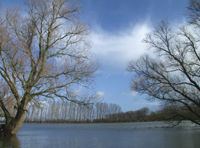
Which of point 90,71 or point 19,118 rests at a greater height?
point 90,71

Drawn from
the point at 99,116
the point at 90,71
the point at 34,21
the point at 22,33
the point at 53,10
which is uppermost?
the point at 53,10

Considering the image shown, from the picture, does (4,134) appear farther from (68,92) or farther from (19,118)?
(68,92)

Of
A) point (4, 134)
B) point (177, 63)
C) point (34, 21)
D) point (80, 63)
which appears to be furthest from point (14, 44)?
point (177, 63)

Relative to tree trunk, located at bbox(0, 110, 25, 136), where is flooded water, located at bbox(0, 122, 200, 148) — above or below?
below

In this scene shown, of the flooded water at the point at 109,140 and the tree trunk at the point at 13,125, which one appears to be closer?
the flooded water at the point at 109,140

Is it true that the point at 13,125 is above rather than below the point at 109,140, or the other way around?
above

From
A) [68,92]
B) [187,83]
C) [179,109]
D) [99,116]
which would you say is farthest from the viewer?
[99,116]

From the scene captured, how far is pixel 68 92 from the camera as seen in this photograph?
44.4 ft

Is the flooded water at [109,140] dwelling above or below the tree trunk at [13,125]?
below

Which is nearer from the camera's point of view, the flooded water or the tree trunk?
the flooded water

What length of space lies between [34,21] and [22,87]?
5.64 m

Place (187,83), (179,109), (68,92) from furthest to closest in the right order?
(179,109)
(187,83)
(68,92)

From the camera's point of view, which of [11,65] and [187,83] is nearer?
[11,65]

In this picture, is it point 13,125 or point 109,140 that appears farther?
point 13,125
